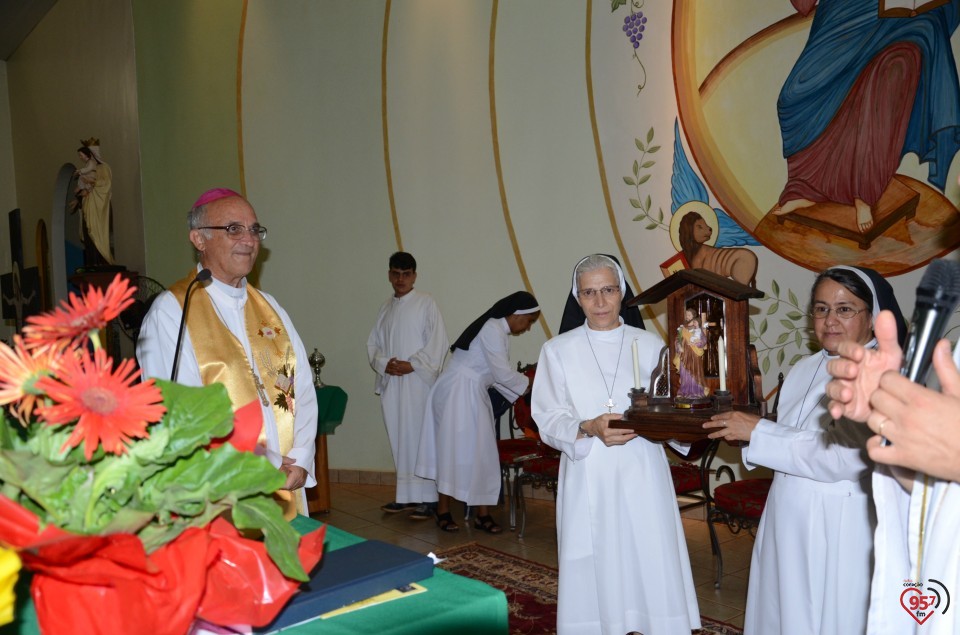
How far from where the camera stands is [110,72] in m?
12.4

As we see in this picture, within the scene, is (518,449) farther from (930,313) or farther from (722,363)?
(930,313)

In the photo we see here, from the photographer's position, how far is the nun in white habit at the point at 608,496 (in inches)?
131

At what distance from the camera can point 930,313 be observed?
1.23 metres

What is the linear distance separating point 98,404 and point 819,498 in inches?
100

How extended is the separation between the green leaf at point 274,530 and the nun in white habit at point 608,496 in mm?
2129

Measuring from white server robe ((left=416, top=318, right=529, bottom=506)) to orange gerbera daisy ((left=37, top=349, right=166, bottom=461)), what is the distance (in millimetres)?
5337

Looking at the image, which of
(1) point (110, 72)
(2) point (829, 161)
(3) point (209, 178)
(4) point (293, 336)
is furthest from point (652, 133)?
(1) point (110, 72)

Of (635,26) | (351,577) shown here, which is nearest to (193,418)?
(351,577)

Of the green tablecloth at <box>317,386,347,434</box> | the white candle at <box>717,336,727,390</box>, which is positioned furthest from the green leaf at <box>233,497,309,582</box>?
the green tablecloth at <box>317,386,347,434</box>

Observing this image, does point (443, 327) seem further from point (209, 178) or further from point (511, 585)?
point (209, 178)

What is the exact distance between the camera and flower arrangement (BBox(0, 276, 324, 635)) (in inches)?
42.6

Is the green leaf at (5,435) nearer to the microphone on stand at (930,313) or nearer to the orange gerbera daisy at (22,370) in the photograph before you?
the orange gerbera daisy at (22,370)

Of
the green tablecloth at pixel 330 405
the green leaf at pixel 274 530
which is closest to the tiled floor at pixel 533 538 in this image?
the green tablecloth at pixel 330 405

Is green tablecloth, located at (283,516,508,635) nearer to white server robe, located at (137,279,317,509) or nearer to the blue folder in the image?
the blue folder
